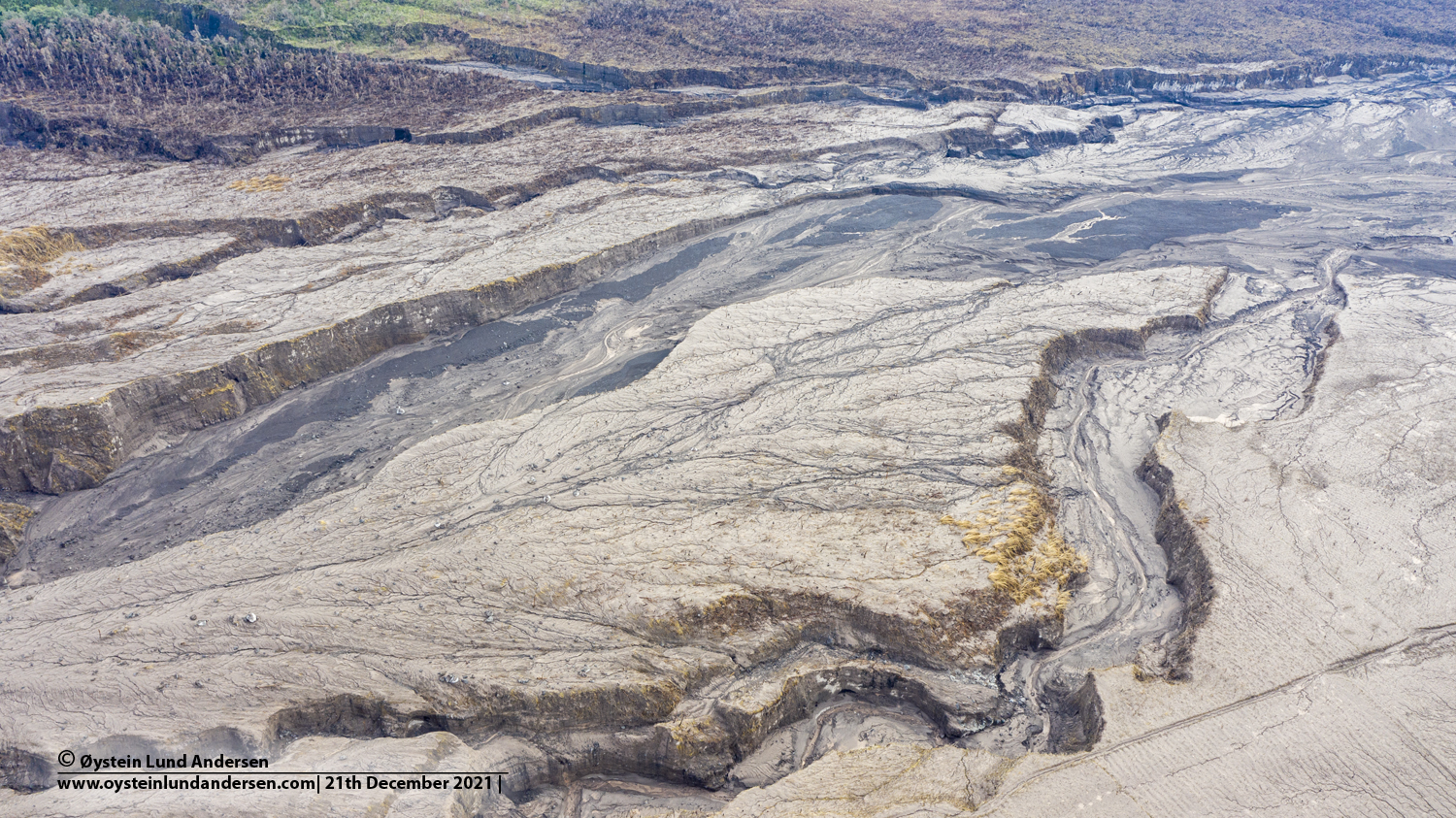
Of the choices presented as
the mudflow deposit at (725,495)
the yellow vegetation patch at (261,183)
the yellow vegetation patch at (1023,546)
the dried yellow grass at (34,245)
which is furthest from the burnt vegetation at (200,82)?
the yellow vegetation patch at (1023,546)

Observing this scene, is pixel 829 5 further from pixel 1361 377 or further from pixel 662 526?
pixel 662 526

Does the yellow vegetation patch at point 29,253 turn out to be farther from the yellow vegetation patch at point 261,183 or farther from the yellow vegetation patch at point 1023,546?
the yellow vegetation patch at point 1023,546

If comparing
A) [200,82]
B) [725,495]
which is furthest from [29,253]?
[725,495]

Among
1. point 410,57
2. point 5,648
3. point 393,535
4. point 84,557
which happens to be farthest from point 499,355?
point 410,57

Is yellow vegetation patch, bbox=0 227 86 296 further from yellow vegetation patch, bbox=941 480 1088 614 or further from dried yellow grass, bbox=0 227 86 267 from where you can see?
yellow vegetation patch, bbox=941 480 1088 614

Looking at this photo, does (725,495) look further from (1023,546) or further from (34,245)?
(34,245)
